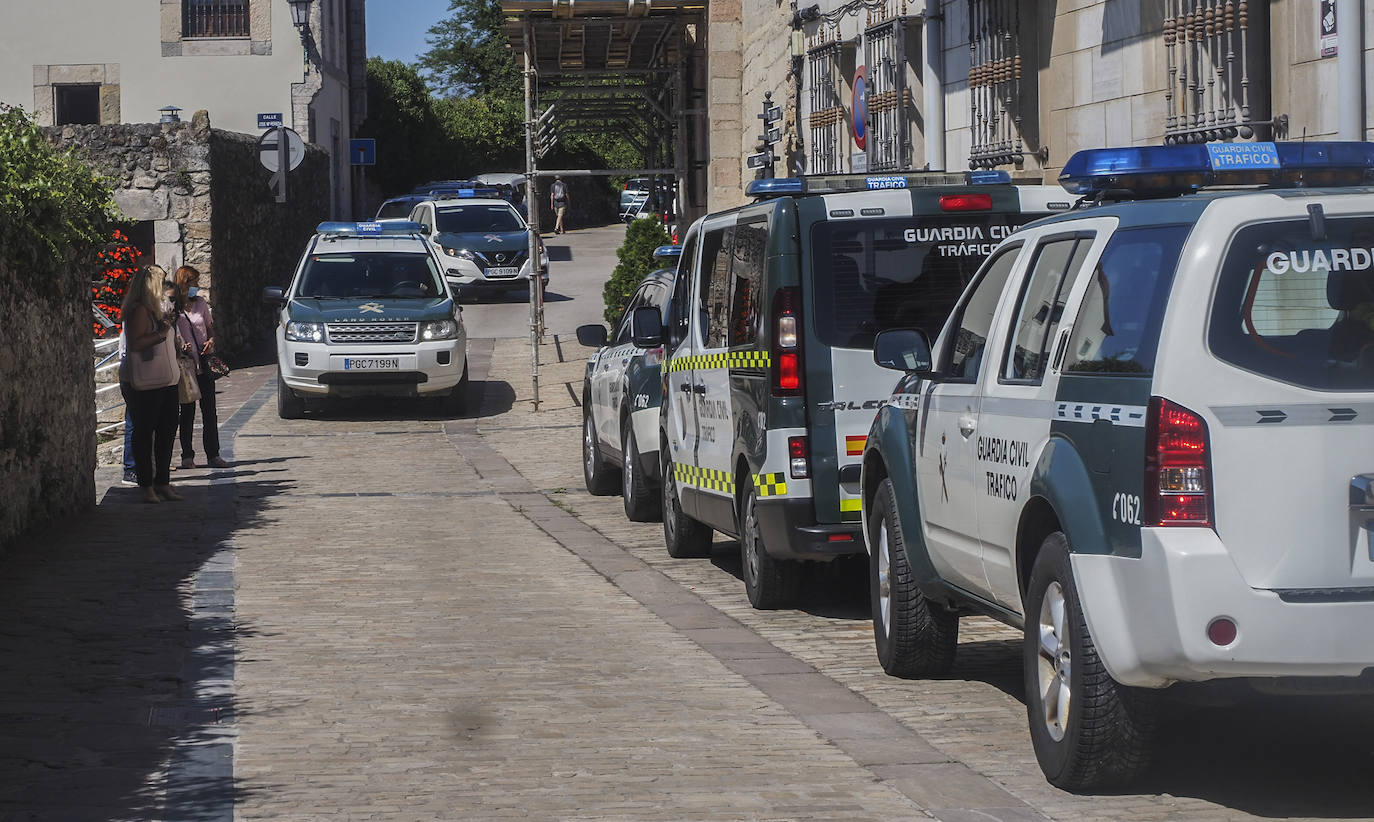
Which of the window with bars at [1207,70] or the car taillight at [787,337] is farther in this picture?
the window with bars at [1207,70]

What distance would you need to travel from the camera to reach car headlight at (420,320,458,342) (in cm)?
2047

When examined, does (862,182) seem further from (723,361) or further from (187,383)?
(187,383)

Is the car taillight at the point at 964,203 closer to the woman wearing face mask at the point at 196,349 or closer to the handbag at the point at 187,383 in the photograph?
the handbag at the point at 187,383

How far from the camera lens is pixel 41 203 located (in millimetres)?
11648

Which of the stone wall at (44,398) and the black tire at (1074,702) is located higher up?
the stone wall at (44,398)

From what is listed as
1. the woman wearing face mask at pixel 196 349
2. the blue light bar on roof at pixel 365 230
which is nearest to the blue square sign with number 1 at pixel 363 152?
the blue light bar on roof at pixel 365 230

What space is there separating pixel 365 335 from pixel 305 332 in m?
0.65

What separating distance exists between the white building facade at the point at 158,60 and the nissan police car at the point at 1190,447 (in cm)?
3568

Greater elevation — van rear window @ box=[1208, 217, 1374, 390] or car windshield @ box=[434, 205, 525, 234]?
car windshield @ box=[434, 205, 525, 234]

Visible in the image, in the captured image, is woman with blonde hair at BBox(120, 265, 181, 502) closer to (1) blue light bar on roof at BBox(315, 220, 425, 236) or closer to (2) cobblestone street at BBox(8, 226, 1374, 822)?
(2) cobblestone street at BBox(8, 226, 1374, 822)

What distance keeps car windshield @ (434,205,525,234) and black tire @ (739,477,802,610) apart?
25.2m

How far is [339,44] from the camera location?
46.6 m

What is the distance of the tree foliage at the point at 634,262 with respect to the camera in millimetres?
26344

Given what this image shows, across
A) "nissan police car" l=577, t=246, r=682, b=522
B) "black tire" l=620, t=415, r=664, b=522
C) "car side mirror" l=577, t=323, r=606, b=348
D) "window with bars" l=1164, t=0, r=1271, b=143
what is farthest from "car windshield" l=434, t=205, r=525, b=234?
"window with bars" l=1164, t=0, r=1271, b=143
